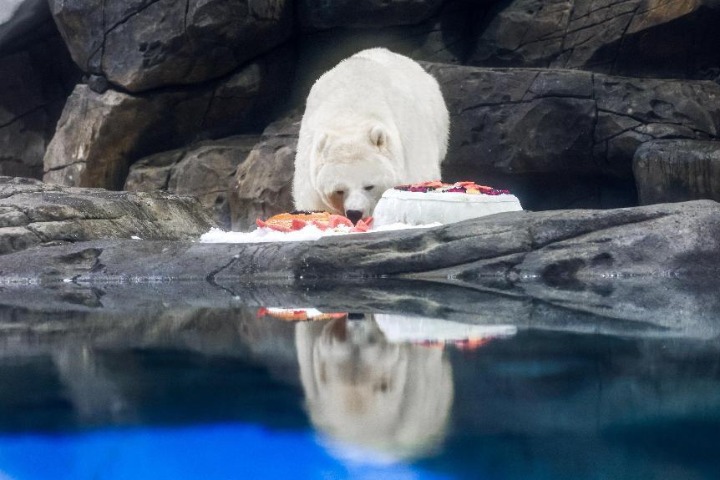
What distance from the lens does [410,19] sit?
30.5 ft

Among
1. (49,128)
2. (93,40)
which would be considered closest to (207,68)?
(93,40)

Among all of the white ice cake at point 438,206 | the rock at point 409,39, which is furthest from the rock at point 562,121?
the white ice cake at point 438,206

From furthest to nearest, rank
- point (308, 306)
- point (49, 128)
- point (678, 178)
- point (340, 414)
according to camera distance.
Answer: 1. point (49, 128)
2. point (678, 178)
3. point (308, 306)
4. point (340, 414)

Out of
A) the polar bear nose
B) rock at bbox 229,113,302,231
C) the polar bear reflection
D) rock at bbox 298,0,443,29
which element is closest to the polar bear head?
the polar bear nose

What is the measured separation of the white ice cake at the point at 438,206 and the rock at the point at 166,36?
3674 millimetres

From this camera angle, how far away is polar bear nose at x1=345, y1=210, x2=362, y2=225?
6.34m

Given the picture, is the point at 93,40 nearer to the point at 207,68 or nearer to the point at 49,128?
the point at 207,68

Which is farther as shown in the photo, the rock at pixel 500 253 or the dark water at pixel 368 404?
the rock at pixel 500 253

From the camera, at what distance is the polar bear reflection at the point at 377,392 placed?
1536 millimetres

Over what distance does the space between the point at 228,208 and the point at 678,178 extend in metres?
4.38

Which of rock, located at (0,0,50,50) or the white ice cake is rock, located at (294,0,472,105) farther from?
the white ice cake

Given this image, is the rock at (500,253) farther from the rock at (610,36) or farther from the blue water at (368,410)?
the rock at (610,36)

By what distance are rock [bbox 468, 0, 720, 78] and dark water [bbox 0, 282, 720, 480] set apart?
6.42 metres

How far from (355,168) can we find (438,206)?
970 mm
